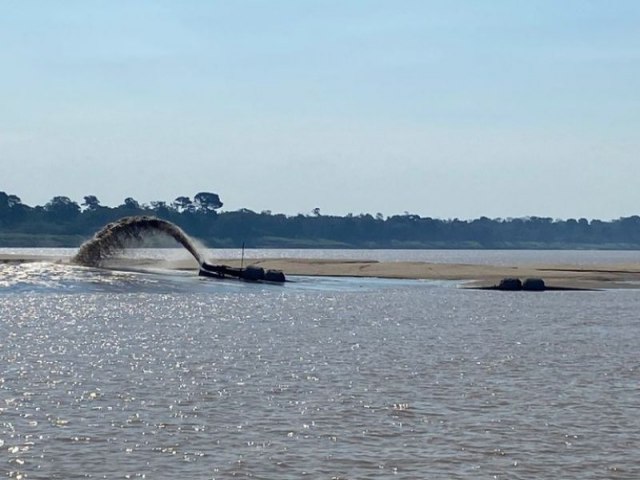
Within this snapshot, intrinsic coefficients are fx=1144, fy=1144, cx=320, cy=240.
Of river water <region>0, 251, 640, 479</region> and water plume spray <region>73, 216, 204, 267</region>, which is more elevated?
water plume spray <region>73, 216, 204, 267</region>

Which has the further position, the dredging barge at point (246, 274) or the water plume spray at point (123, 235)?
the water plume spray at point (123, 235)

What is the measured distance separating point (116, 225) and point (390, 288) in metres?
21.6

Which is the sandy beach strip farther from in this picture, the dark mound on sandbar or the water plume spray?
the water plume spray

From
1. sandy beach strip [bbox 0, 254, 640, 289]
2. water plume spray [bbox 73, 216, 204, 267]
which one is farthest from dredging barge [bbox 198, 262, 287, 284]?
sandy beach strip [bbox 0, 254, 640, 289]

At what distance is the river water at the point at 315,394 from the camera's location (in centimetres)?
2069

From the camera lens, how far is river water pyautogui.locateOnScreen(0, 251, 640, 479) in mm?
20688

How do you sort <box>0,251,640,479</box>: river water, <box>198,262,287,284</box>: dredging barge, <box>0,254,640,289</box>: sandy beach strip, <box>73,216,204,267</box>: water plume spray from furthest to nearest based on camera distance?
1. <box>0,254,640,289</box>: sandy beach strip
2. <box>73,216,204,267</box>: water plume spray
3. <box>198,262,287,284</box>: dredging barge
4. <box>0,251,640,479</box>: river water

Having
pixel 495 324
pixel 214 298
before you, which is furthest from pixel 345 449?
pixel 214 298

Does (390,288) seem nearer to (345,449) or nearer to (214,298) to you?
(214,298)

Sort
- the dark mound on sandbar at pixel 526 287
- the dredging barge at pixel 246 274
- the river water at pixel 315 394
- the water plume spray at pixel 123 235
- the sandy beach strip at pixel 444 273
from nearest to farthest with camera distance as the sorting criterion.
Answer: the river water at pixel 315 394
the dark mound on sandbar at pixel 526 287
the dredging barge at pixel 246 274
the water plume spray at pixel 123 235
the sandy beach strip at pixel 444 273

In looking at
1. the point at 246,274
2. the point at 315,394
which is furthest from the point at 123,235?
the point at 315,394

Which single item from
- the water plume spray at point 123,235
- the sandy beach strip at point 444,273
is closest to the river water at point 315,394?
the water plume spray at point 123,235

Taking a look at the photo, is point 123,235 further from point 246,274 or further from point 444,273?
point 444,273

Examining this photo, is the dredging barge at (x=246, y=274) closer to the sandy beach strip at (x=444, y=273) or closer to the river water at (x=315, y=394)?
the sandy beach strip at (x=444, y=273)
